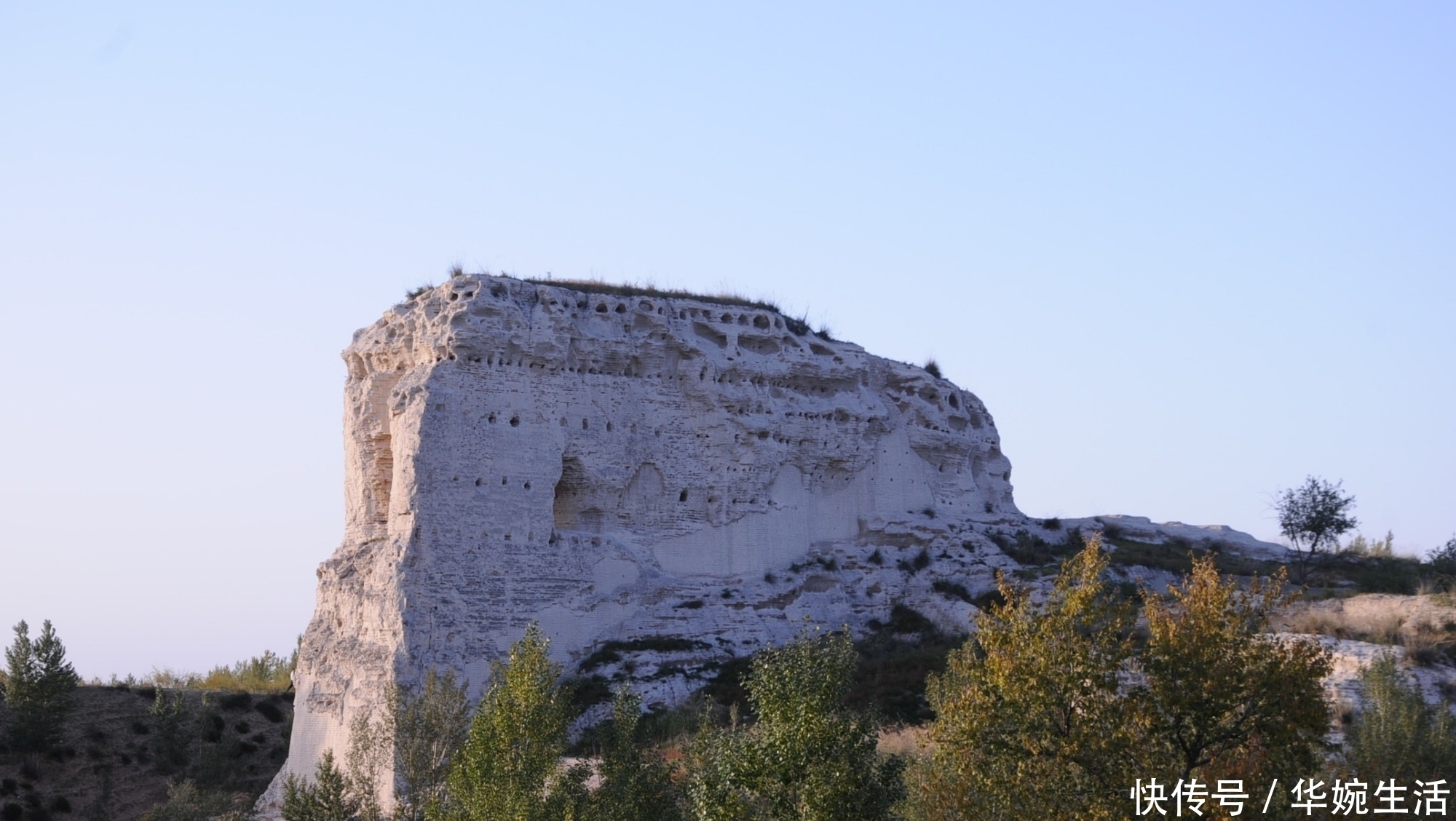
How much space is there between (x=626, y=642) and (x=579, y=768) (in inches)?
433

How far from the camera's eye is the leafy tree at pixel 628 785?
57.6 feet

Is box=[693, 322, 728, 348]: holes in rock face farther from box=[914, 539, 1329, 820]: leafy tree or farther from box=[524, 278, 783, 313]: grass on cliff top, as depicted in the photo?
box=[914, 539, 1329, 820]: leafy tree

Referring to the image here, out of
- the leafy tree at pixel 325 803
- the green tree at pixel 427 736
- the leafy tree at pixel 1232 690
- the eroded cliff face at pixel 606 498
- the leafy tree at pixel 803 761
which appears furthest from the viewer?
the eroded cliff face at pixel 606 498

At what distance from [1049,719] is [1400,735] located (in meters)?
7.16

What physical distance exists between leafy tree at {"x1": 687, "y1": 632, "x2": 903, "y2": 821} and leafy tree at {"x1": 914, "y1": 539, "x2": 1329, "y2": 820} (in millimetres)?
1083

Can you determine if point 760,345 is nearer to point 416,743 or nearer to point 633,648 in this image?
point 633,648

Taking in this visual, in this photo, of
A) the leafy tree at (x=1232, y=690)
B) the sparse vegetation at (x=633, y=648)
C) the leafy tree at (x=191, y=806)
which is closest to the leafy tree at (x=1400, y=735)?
the leafy tree at (x=1232, y=690)

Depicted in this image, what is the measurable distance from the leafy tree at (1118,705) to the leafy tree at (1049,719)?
1 centimetres

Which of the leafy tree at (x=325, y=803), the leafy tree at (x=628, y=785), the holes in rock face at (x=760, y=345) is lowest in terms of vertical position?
the leafy tree at (x=325, y=803)

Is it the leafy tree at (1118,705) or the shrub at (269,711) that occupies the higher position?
the leafy tree at (1118,705)

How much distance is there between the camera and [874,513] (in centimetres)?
3553

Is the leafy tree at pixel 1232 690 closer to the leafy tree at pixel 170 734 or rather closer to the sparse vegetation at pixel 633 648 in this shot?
the sparse vegetation at pixel 633 648

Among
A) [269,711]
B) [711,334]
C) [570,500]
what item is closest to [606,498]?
[570,500]

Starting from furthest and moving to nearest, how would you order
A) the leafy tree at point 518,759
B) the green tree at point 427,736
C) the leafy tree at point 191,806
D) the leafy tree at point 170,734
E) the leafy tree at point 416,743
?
the leafy tree at point 170,734
the leafy tree at point 191,806
the green tree at point 427,736
the leafy tree at point 416,743
the leafy tree at point 518,759
